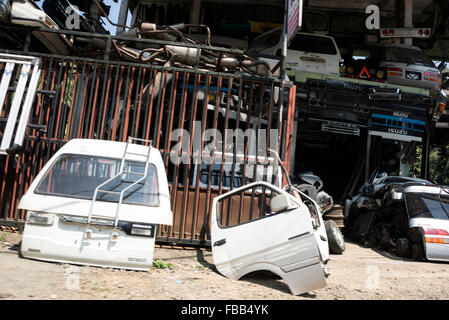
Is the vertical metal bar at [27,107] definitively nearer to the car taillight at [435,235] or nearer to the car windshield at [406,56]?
the car taillight at [435,235]

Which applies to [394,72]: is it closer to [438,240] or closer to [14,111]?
[438,240]

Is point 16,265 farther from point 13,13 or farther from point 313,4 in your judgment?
point 313,4

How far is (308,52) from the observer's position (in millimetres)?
9766

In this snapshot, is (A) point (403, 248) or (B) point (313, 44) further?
(B) point (313, 44)

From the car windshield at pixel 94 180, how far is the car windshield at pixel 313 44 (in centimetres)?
712

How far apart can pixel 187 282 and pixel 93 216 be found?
1299mm

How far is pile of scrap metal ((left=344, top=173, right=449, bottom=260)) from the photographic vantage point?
658 cm

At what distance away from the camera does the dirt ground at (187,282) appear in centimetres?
321

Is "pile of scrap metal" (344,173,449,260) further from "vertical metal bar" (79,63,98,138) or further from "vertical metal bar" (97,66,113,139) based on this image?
"vertical metal bar" (79,63,98,138)

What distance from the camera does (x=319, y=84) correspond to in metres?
9.01

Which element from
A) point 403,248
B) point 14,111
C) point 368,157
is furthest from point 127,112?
point 368,157

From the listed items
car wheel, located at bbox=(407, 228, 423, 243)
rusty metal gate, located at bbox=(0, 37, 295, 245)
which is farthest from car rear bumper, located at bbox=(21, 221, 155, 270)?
car wheel, located at bbox=(407, 228, 423, 243)

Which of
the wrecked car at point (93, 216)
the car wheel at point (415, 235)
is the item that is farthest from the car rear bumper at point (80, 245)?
the car wheel at point (415, 235)

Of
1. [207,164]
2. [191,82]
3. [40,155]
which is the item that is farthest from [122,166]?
[191,82]
